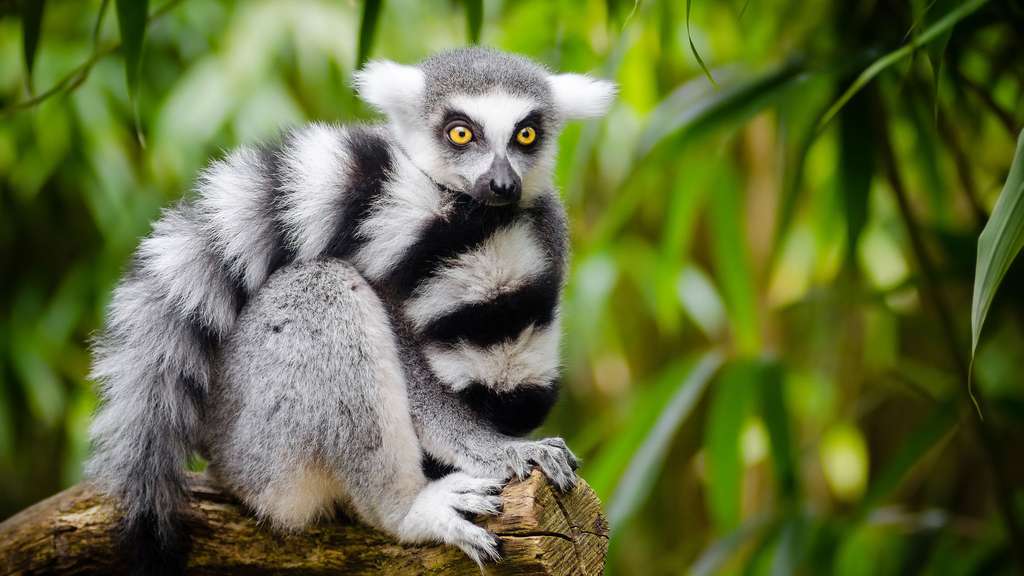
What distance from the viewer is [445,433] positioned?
2.20 meters

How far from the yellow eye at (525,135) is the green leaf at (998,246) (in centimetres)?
114

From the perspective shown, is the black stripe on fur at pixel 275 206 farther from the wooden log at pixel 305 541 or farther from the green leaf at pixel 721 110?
the green leaf at pixel 721 110

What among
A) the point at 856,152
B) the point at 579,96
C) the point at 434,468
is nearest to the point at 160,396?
the point at 434,468

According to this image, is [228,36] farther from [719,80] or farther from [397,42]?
[719,80]

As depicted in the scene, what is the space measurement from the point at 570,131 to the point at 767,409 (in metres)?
1.18

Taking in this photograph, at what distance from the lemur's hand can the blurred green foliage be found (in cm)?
91

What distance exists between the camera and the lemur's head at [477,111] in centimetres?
237

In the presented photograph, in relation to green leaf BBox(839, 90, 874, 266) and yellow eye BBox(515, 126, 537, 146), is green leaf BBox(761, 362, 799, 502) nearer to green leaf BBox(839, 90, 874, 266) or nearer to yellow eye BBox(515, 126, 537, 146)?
green leaf BBox(839, 90, 874, 266)

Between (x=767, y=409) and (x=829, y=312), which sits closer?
(x=767, y=409)

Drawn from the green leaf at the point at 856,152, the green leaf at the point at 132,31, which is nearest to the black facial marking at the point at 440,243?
the green leaf at the point at 132,31

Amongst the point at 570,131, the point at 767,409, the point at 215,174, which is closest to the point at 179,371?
the point at 215,174

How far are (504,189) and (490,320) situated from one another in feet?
1.02

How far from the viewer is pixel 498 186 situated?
2215mm

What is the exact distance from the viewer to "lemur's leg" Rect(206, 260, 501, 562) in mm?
2076
